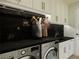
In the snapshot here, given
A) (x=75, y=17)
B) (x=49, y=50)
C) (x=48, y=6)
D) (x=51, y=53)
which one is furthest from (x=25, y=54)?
(x=75, y=17)

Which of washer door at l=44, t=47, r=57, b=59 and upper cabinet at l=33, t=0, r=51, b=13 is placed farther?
upper cabinet at l=33, t=0, r=51, b=13

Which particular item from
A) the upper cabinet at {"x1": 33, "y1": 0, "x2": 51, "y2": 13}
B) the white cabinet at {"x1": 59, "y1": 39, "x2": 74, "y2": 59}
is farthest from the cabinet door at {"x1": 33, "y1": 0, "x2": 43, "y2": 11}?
the white cabinet at {"x1": 59, "y1": 39, "x2": 74, "y2": 59}

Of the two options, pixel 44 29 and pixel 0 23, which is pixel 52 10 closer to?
pixel 44 29

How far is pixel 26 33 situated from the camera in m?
2.11

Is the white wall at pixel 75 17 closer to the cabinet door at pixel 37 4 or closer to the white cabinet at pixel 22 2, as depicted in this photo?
the cabinet door at pixel 37 4

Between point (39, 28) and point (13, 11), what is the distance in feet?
2.30

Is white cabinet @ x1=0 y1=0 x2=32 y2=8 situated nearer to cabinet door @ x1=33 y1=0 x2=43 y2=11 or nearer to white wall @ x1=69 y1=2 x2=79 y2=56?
cabinet door @ x1=33 y1=0 x2=43 y2=11

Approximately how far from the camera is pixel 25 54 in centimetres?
128

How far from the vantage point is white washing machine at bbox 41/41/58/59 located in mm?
Result: 1663

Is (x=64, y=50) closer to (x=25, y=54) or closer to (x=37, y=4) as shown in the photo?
(x=37, y=4)

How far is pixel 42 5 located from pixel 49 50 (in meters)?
1.10

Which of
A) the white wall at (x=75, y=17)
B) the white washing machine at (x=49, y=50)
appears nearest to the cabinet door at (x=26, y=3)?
the white washing machine at (x=49, y=50)

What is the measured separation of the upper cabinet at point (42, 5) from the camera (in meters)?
2.11

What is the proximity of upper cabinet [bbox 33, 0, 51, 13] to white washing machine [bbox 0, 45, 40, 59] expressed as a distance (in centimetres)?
98
